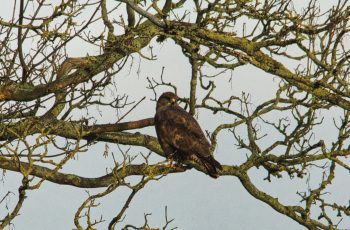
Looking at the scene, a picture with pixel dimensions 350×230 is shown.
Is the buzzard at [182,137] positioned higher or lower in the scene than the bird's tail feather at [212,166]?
higher

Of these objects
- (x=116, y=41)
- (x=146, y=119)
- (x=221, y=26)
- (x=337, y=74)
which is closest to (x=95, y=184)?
(x=146, y=119)

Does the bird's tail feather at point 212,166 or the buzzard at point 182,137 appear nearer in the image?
the bird's tail feather at point 212,166

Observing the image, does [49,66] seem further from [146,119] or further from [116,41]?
[146,119]

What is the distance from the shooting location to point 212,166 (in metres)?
11.2

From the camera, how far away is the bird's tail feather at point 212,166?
11.2 meters

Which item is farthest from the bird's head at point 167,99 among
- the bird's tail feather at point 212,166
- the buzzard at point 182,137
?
the bird's tail feather at point 212,166

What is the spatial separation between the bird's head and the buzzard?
29 cm

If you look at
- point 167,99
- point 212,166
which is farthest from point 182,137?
point 167,99

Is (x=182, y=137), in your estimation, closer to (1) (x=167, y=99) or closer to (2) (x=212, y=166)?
(2) (x=212, y=166)

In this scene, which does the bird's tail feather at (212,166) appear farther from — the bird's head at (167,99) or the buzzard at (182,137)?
the bird's head at (167,99)

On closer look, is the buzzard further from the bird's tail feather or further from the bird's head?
the bird's head

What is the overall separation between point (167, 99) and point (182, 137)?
1.16 meters

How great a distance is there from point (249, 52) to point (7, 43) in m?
3.94

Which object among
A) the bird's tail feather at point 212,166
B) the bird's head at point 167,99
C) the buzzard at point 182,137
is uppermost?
the bird's head at point 167,99
